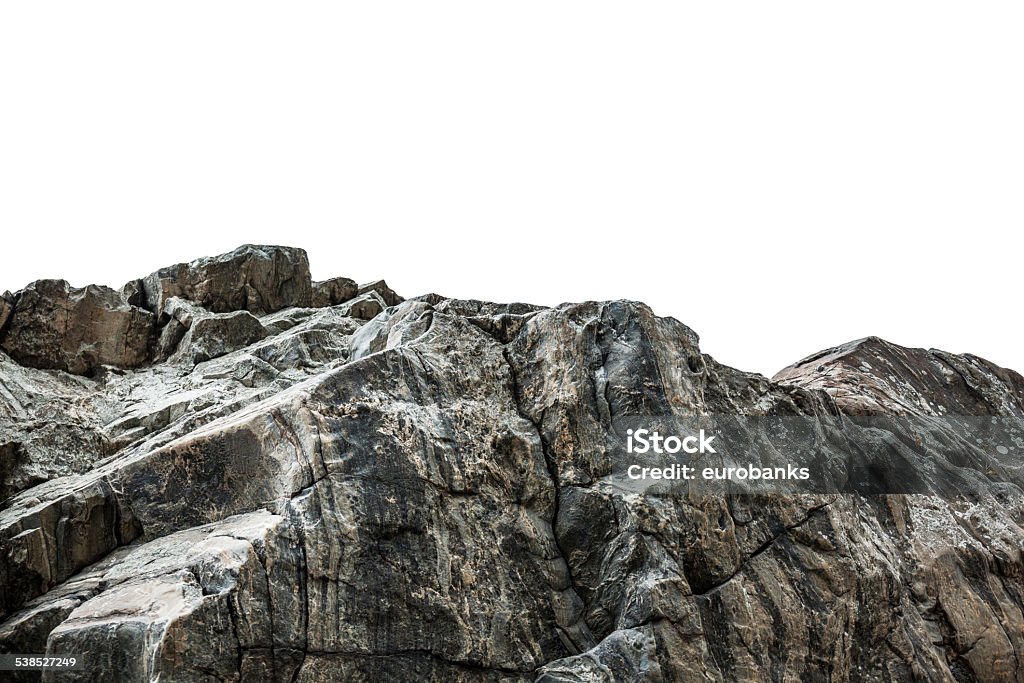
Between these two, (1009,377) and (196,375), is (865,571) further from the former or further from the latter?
(196,375)

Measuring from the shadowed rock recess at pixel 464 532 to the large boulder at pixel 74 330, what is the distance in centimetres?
23

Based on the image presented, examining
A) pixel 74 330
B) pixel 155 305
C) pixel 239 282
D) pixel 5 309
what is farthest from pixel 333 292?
pixel 5 309

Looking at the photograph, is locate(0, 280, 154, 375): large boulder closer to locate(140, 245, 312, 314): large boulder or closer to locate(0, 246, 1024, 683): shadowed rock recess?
locate(0, 246, 1024, 683): shadowed rock recess

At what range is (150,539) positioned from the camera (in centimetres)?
1062

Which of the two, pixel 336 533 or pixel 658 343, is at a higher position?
pixel 658 343

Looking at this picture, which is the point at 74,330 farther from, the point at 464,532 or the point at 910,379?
the point at 910,379

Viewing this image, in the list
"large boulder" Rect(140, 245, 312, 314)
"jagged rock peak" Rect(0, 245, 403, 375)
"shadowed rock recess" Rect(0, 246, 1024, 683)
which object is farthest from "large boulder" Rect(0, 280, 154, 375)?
"large boulder" Rect(140, 245, 312, 314)

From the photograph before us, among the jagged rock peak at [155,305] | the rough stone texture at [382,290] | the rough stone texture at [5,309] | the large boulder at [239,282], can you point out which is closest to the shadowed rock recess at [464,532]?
the rough stone texture at [5,309]

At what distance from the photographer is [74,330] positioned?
52.8ft

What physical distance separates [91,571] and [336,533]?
2.87 metres

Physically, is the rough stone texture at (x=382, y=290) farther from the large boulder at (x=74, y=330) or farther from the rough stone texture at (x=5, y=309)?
the rough stone texture at (x=5, y=309)

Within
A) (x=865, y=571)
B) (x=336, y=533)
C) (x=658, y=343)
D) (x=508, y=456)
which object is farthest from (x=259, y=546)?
(x=865, y=571)

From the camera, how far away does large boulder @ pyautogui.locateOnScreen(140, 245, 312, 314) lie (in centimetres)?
1773

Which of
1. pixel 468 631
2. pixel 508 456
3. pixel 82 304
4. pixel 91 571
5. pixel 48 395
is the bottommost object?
Result: pixel 468 631
